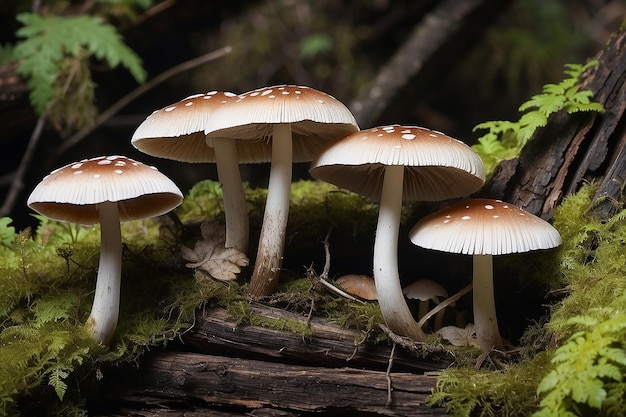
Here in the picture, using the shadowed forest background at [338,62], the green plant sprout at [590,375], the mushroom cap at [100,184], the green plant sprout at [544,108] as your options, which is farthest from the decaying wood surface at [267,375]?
the shadowed forest background at [338,62]

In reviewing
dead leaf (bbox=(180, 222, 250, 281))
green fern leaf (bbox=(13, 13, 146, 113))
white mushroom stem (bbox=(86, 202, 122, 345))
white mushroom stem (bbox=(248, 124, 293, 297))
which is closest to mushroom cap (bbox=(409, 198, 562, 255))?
white mushroom stem (bbox=(248, 124, 293, 297))

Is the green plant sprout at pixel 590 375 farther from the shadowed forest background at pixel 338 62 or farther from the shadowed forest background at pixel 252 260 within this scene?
the shadowed forest background at pixel 338 62

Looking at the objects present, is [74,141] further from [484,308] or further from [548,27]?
[548,27]

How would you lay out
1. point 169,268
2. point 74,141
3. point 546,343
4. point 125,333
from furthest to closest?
1. point 74,141
2. point 169,268
3. point 125,333
4. point 546,343

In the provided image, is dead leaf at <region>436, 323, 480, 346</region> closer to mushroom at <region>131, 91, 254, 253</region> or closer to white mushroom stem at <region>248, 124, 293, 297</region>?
white mushroom stem at <region>248, 124, 293, 297</region>

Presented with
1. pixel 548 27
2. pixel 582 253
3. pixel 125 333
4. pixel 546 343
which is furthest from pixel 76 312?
pixel 548 27

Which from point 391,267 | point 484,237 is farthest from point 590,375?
point 391,267

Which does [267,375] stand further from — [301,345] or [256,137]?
[256,137]
